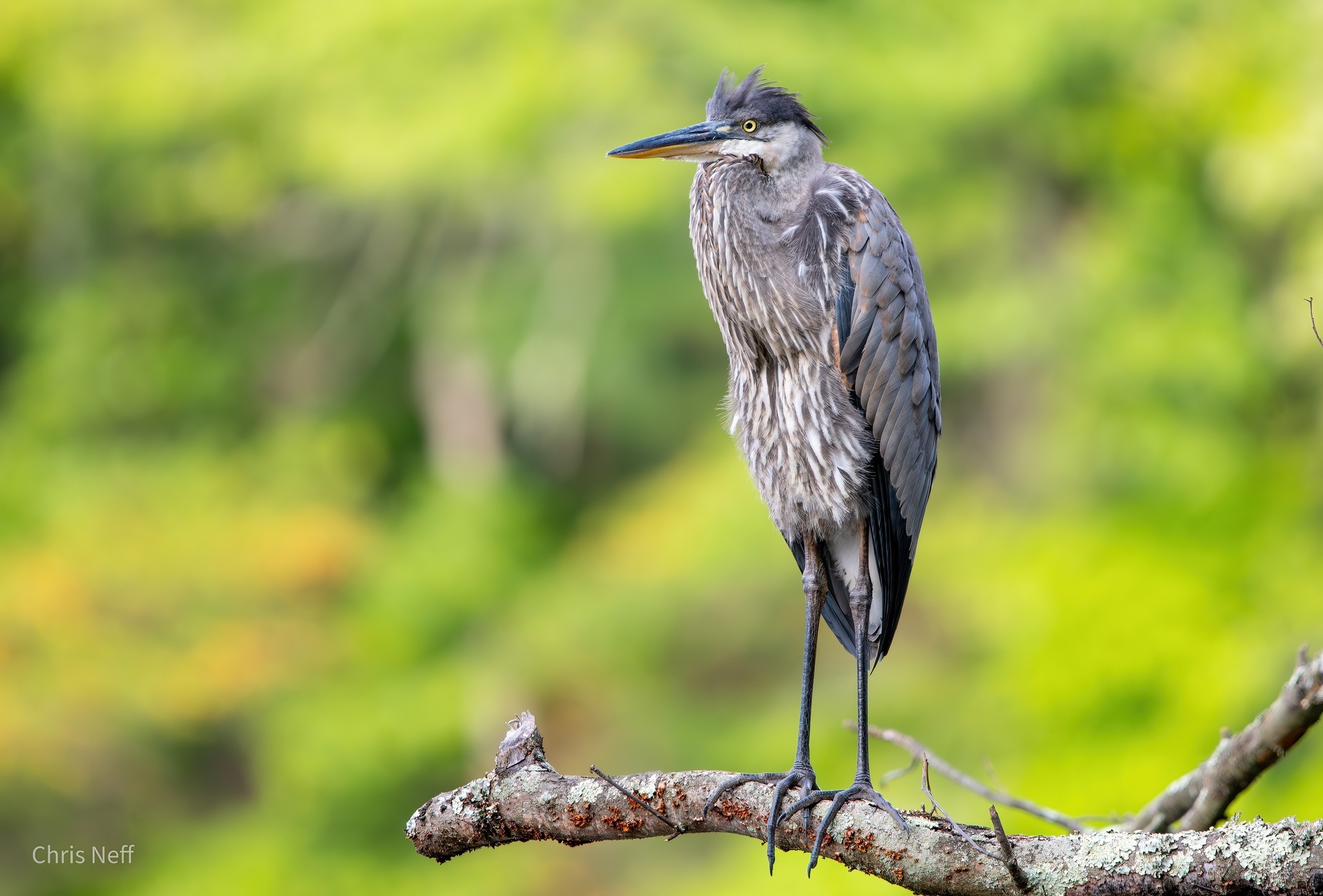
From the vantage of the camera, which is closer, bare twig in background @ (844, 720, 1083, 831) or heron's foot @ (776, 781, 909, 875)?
heron's foot @ (776, 781, 909, 875)

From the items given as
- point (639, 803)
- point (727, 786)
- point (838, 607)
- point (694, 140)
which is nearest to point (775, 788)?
point (727, 786)

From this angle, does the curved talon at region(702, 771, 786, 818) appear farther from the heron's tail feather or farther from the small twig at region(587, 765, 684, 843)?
the heron's tail feather

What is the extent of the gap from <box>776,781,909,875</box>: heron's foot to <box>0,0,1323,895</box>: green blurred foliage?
3862 mm

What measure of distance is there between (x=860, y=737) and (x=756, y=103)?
1.50m

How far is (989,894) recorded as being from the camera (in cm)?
221

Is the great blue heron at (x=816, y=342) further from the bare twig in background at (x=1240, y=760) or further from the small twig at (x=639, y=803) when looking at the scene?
the bare twig in background at (x=1240, y=760)

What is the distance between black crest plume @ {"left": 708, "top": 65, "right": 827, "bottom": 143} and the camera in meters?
3.28

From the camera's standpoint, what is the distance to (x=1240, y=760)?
2682 mm

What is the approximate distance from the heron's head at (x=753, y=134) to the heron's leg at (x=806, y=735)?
0.91 metres

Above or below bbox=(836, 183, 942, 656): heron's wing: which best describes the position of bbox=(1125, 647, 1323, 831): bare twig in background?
below

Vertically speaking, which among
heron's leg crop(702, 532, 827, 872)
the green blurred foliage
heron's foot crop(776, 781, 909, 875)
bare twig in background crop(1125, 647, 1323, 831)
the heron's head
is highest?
the green blurred foliage

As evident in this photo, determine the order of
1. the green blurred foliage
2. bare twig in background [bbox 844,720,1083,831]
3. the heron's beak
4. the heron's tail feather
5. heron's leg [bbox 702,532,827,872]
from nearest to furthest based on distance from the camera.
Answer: heron's leg [bbox 702,532,827,872] → bare twig in background [bbox 844,720,1083,831] → the heron's beak → the heron's tail feather → the green blurred foliage

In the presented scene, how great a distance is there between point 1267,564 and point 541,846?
7.39 metres

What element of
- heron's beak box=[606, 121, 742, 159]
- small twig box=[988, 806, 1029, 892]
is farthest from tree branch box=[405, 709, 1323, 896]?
heron's beak box=[606, 121, 742, 159]
